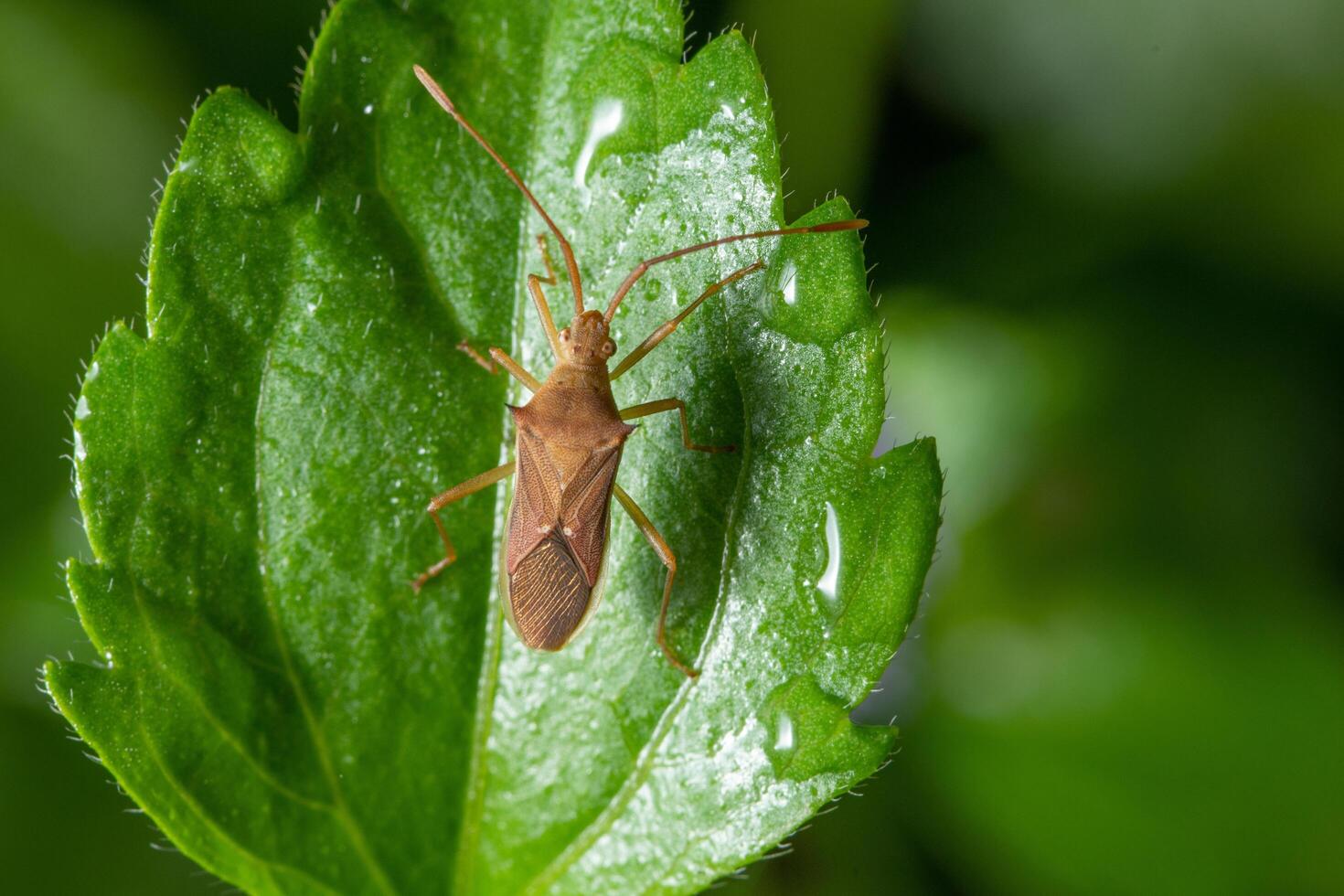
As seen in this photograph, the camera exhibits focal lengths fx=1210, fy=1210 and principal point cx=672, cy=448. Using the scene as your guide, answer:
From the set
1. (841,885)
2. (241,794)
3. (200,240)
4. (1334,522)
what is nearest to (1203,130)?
(1334,522)

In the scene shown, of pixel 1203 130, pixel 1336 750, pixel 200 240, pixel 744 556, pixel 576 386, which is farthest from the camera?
pixel 1203 130

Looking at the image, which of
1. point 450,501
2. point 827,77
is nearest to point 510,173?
point 450,501

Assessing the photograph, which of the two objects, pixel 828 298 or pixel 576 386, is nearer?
pixel 828 298

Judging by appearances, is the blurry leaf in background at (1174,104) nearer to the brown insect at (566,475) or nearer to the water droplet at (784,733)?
the brown insect at (566,475)

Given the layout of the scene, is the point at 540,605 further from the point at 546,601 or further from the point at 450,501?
the point at 450,501

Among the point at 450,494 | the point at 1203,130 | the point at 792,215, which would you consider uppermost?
the point at 1203,130

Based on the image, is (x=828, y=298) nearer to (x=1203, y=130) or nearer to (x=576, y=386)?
(x=576, y=386)

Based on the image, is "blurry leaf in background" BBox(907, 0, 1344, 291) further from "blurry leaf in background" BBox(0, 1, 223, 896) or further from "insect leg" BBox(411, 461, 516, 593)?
"blurry leaf in background" BBox(0, 1, 223, 896)
